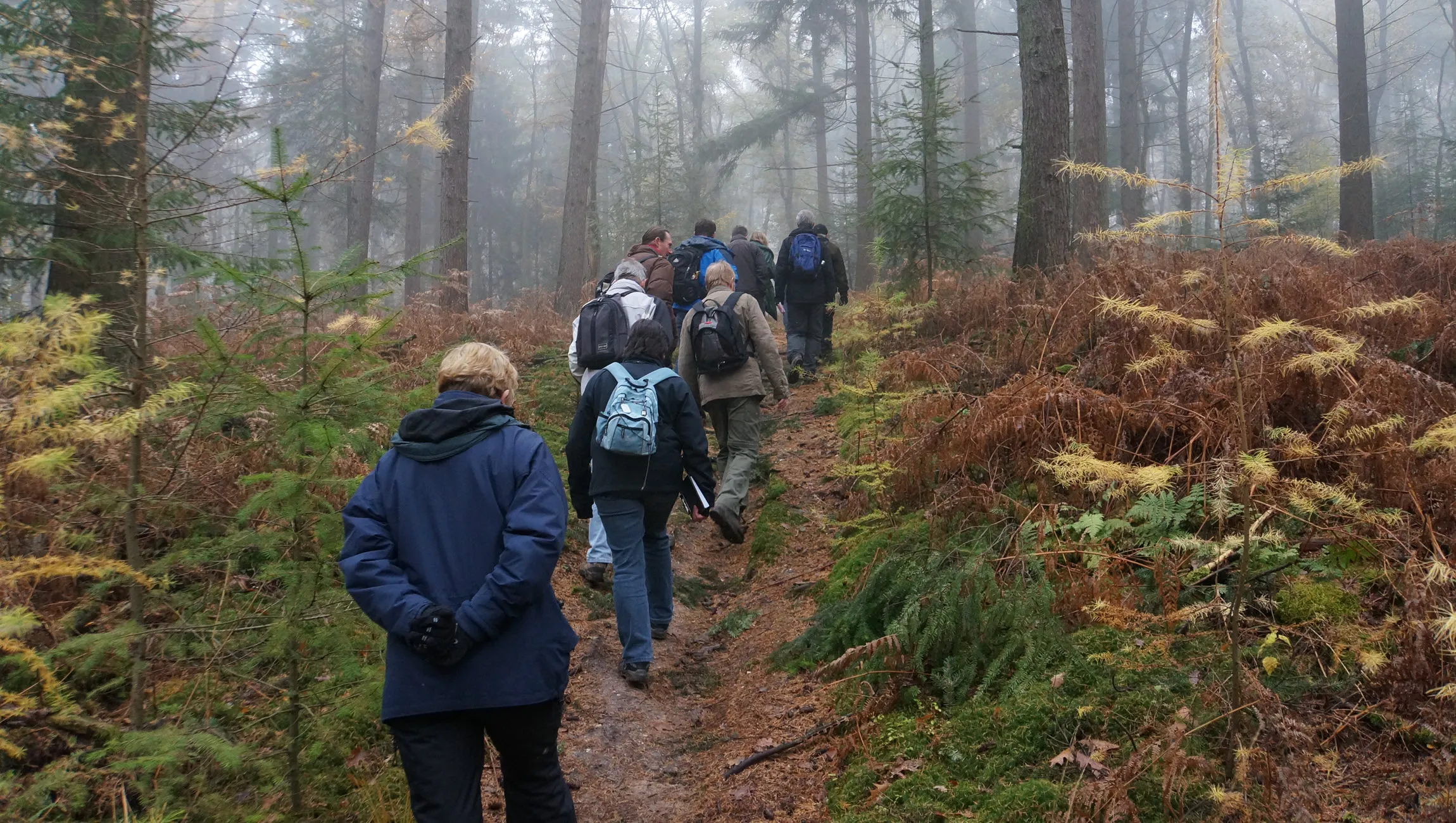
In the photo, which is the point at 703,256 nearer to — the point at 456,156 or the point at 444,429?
the point at 456,156

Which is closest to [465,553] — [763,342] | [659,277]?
[763,342]

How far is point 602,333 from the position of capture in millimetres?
7059

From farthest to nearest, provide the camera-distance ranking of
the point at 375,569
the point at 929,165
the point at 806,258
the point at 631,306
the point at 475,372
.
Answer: the point at 929,165
the point at 806,258
the point at 631,306
the point at 475,372
the point at 375,569

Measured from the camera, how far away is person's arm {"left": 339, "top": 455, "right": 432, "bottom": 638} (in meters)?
3.02

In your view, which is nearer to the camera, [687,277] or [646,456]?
[646,456]

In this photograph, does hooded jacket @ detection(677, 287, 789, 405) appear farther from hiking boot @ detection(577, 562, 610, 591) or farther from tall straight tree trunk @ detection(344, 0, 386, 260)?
tall straight tree trunk @ detection(344, 0, 386, 260)

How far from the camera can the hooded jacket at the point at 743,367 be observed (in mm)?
7875

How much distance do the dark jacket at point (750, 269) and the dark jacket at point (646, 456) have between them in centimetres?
641

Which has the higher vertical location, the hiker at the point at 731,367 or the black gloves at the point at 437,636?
the hiker at the point at 731,367

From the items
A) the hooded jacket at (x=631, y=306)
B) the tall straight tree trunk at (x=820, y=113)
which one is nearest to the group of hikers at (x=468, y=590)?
the hooded jacket at (x=631, y=306)

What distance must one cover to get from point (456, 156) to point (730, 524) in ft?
35.9

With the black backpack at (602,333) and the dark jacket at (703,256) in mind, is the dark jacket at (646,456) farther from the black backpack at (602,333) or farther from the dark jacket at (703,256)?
the dark jacket at (703,256)

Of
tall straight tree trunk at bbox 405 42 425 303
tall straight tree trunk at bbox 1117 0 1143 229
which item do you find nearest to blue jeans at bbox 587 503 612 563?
tall straight tree trunk at bbox 405 42 425 303

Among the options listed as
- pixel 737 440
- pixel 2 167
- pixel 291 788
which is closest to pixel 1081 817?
pixel 291 788
